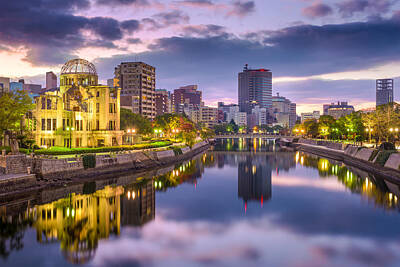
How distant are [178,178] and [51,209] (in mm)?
26887

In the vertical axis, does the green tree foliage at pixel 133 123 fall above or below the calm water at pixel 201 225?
above

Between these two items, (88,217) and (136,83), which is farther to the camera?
(136,83)

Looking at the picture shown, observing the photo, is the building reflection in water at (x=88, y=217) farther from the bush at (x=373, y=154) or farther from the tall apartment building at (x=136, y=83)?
the tall apartment building at (x=136, y=83)

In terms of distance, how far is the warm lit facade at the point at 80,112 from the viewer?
62.4 m

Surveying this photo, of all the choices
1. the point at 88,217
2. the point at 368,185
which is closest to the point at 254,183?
the point at 368,185

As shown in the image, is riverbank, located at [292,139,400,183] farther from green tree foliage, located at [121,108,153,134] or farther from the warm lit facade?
green tree foliage, located at [121,108,153,134]

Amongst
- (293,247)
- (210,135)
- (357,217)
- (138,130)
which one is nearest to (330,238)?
(293,247)

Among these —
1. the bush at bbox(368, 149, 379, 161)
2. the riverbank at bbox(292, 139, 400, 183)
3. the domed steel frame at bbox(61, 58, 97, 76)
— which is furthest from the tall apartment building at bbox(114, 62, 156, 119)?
the bush at bbox(368, 149, 379, 161)

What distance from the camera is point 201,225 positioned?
103 feet

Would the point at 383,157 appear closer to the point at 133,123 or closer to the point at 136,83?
the point at 133,123

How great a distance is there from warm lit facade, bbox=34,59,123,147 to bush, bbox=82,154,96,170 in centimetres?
1661

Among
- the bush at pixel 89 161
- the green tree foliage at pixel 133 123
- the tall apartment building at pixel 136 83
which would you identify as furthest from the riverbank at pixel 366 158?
the tall apartment building at pixel 136 83

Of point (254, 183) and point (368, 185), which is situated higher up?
point (368, 185)

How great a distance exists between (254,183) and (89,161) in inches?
1076
